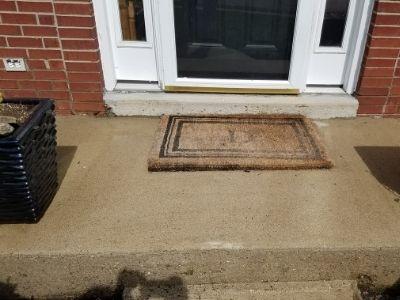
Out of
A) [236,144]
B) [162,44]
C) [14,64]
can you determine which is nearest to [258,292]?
[236,144]

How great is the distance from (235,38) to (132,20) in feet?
2.66

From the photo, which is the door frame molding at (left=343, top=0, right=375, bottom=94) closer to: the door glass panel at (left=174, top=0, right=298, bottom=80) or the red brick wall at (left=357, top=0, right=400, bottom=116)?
the red brick wall at (left=357, top=0, right=400, bottom=116)

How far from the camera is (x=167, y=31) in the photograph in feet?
8.70

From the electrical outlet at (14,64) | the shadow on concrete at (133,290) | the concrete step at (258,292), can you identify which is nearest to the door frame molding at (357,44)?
the concrete step at (258,292)

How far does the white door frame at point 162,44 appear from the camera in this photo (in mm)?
A: 2553

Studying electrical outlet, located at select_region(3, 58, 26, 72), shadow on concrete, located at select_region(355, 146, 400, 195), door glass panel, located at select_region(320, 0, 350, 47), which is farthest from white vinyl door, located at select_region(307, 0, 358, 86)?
electrical outlet, located at select_region(3, 58, 26, 72)

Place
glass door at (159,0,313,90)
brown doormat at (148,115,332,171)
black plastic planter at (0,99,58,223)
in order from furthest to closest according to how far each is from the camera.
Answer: glass door at (159,0,313,90) < brown doormat at (148,115,332,171) < black plastic planter at (0,99,58,223)

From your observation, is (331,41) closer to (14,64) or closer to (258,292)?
(258,292)

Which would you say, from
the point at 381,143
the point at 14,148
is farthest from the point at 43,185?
the point at 381,143

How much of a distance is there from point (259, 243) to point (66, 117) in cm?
186

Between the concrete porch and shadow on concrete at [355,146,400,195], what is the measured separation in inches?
0.4

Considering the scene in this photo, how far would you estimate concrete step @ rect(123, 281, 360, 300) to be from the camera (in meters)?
1.66

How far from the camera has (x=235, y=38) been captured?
2865 millimetres

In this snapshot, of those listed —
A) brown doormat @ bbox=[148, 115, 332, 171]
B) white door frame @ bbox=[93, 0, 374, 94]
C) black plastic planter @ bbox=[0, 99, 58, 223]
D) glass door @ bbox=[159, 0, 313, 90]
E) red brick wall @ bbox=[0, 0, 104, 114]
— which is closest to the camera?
black plastic planter @ bbox=[0, 99, 58, 223]
